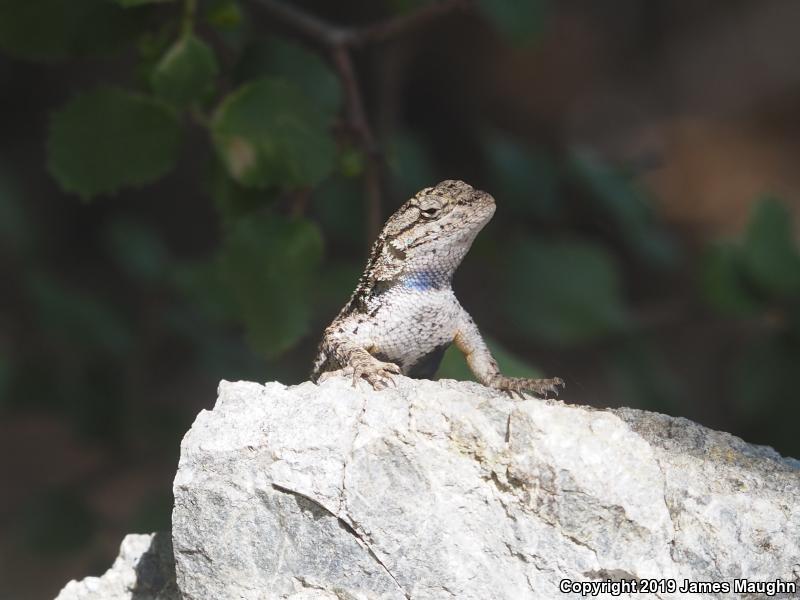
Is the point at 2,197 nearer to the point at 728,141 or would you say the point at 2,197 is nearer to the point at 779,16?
the point at 728,141

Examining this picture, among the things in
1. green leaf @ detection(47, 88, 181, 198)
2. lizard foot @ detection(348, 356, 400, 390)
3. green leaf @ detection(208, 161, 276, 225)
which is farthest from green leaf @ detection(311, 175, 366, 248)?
lizard foot @ detection(348, 356, 400, 390)

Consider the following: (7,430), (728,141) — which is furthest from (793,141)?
(7,430)

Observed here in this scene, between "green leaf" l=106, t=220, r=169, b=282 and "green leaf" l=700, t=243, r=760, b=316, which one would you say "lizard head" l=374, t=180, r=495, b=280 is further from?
"green leaf" l=106, t=220, r=169, b=282

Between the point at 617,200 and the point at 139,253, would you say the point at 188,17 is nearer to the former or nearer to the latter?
the point at 617,200

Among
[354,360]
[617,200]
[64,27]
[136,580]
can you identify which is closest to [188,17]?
[64,27]

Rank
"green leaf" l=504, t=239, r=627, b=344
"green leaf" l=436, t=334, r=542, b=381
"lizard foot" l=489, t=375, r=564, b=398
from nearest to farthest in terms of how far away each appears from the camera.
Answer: "lizard foot" l=489, t=375, r=564, b=398, "green leaf" l=436, t=334, r=542, b=381, "green leaf" l=504, t=239, r=627, b=344
